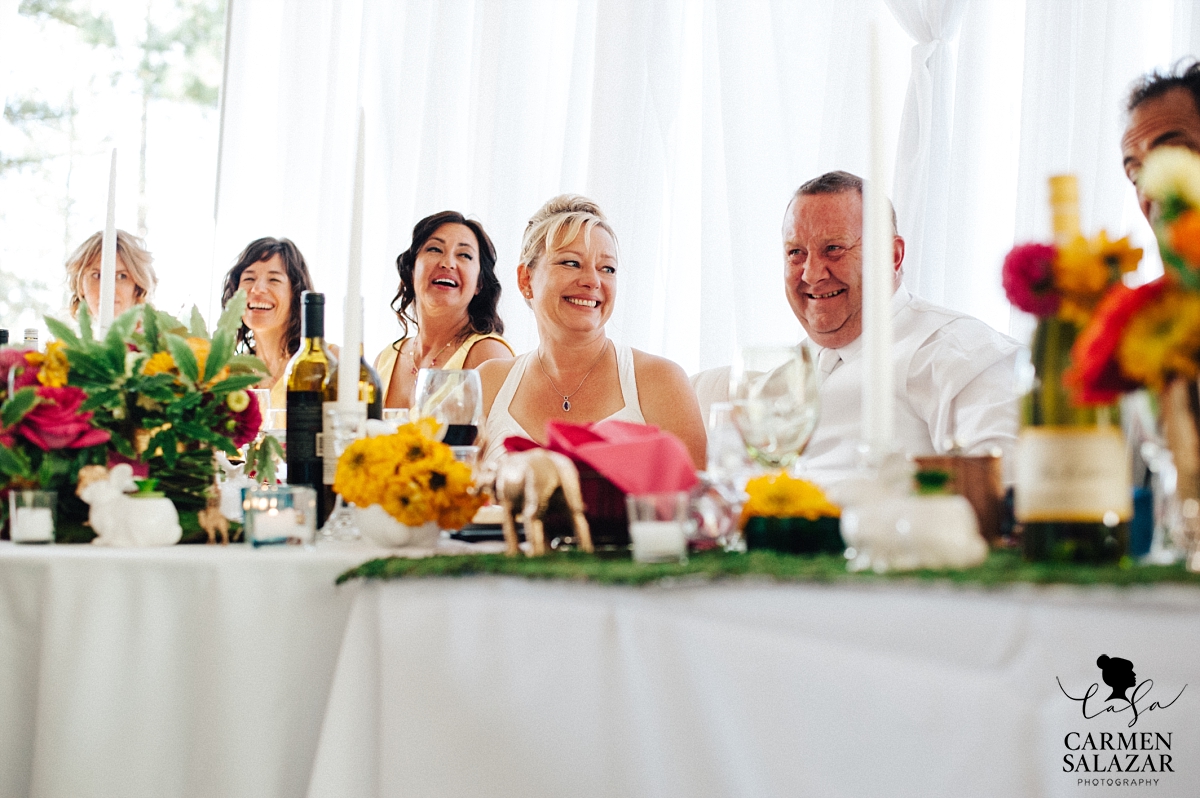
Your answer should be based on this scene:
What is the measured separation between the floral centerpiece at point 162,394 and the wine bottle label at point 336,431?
0.11 meters

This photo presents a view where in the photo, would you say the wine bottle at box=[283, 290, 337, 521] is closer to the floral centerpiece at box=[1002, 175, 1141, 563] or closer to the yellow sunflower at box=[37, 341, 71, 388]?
the yellow sunflower at box=[37, 341, 71, 388]

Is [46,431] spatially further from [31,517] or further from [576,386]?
[576,386]

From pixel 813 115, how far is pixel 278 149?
243 cm

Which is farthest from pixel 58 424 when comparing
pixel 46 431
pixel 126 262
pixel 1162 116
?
pixel 126 262

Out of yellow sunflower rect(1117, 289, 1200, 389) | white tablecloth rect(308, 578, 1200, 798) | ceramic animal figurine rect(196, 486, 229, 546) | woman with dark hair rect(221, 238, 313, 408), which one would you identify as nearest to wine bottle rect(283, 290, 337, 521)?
ceramic animal figurine rect(196, 486, 229, 546)

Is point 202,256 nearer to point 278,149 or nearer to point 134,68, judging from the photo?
point 278,149

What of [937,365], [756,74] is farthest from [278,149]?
[937,365]

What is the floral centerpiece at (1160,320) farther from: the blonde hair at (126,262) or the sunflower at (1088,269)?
the blonde hair at (126,262)

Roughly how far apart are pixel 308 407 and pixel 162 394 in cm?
17

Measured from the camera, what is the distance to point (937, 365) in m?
2.41

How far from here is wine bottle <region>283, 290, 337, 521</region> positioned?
134cm

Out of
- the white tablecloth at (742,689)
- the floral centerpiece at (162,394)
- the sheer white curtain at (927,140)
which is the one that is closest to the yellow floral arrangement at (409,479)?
the white tablecloth at (742,689)

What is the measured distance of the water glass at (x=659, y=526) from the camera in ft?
3.01

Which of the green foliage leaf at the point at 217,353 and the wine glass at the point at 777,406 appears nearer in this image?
the wine glass at the point at 777,406
